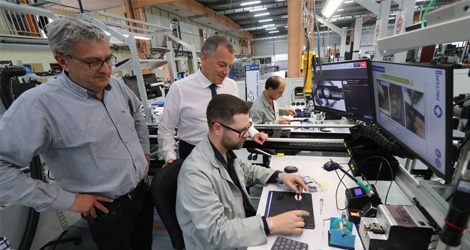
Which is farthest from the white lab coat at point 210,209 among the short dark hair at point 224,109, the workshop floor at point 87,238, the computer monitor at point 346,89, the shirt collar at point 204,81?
the workshop floor at point 87,238

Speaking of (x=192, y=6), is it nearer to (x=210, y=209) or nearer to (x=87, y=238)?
(x=87, y=238)

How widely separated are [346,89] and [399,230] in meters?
0.99

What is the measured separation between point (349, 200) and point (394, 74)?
62 centimetres

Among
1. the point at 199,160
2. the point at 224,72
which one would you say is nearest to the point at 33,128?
the point at 199,160

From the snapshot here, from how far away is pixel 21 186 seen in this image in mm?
941

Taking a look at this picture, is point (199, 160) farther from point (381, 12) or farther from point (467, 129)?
point (381, 12)

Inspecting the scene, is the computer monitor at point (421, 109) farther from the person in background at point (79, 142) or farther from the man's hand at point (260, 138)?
the person in background at point (79, 142)

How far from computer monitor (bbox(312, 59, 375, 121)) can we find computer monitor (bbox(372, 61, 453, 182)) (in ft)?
0.44

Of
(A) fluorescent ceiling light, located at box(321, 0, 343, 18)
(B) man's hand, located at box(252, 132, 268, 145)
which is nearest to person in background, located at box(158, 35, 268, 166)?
(B) man's hand, located at box(252, 132, 268, 145)

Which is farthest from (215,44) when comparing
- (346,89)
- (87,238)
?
(87,238)

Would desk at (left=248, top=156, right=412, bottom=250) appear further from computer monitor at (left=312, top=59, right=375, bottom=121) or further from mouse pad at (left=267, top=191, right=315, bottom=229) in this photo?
computer monitor at (left=312, top=59, right=375, bottom=121)

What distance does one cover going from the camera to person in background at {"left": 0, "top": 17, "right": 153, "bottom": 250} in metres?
0.93

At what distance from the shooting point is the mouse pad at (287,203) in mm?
1105

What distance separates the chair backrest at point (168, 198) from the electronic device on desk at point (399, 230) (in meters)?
0.84
